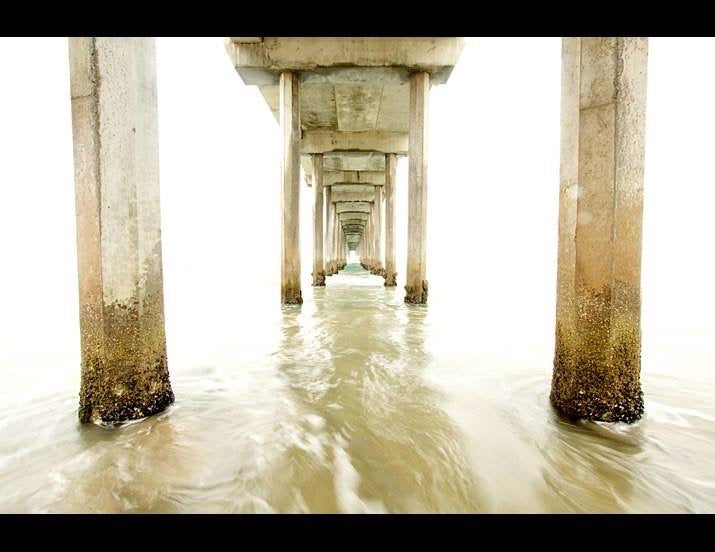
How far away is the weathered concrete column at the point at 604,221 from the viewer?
230cm

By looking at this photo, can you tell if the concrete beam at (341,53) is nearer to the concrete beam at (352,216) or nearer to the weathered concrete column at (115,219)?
the weathered concrete column at (115,219)

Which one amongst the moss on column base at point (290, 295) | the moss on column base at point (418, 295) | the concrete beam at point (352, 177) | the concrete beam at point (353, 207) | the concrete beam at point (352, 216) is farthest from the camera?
the concrete beam at point (352, 216)

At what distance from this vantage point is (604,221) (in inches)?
92.0

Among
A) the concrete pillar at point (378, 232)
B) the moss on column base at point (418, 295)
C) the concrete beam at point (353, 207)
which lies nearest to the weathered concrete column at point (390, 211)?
the moss on column base at point (418, 295)

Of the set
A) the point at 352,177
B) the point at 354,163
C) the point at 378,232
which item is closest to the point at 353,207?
the point at 378,232

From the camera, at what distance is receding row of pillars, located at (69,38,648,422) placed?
7.58 feet

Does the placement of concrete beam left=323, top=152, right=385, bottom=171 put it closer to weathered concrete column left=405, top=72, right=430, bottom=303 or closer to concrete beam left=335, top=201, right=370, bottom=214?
concrete beam left=335, top=201, right=370, bottom=214

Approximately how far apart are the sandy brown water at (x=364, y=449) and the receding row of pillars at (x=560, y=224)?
0.29 m

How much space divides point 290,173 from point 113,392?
6474 mm

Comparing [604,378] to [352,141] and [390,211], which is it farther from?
[352,141]
